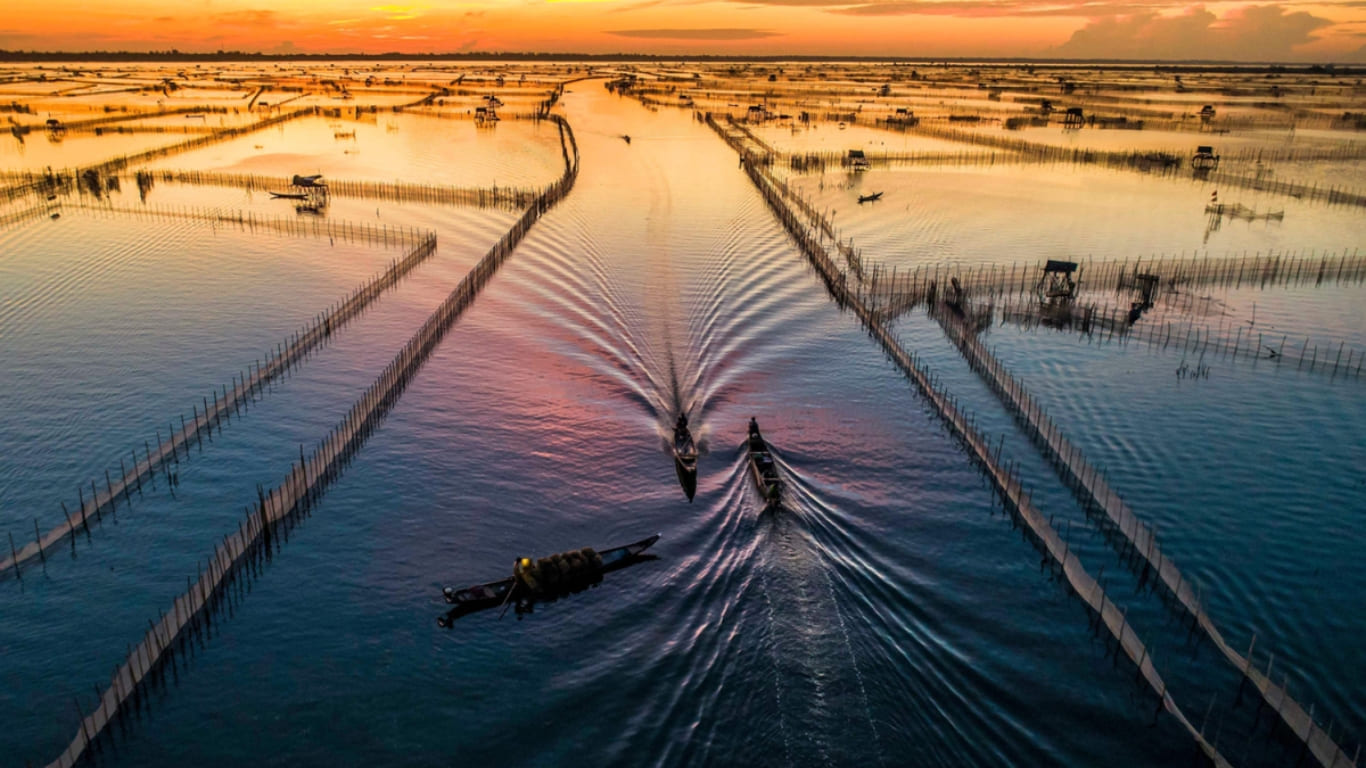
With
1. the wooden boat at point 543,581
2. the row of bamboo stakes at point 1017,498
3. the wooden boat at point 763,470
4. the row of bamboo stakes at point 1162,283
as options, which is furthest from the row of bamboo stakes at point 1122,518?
the wooden boat at point 543,581

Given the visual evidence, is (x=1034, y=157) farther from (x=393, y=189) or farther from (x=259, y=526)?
(x=259, y=526)

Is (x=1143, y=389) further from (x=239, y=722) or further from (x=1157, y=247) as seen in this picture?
(x=239, y=722)

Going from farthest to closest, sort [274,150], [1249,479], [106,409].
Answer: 1. [274,150]
2. [106,409]
3. [1249,479]

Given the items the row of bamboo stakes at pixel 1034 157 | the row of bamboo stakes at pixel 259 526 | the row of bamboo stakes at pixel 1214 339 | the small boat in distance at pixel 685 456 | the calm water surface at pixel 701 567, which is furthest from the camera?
the row of bamboo stakes at pixel 1034 157

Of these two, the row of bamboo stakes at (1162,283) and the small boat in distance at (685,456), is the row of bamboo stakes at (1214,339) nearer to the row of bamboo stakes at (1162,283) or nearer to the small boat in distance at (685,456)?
the row of bamboo stakes at (1162,283)

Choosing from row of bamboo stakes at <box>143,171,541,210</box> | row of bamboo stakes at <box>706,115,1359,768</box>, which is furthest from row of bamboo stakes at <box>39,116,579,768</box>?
row of bamboo stakes at <box>143,171,541,210</box>

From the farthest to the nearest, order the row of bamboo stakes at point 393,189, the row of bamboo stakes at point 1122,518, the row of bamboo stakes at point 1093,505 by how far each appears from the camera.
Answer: the row of bamboo stakes at point 393,189 < the row of bamboo stakes at point 1093,505 < the row of bamboo stakes at point 1122,518

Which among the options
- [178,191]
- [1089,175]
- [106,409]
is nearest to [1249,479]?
[106,409]
